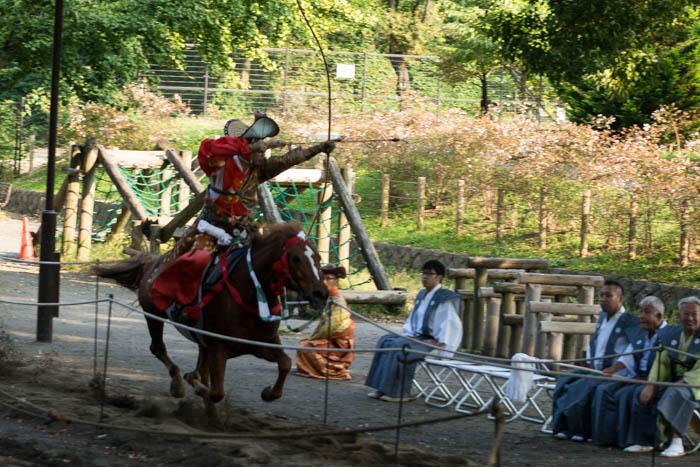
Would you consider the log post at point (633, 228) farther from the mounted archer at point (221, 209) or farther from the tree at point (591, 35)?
the mounted archer at point (221, 209)

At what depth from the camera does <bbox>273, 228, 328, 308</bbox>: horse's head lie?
7211 mm

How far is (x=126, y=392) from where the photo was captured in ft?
29.5

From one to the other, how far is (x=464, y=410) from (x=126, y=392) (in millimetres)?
3074

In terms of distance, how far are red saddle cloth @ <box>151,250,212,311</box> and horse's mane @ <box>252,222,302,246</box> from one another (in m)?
0.76

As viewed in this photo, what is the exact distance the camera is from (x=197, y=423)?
804 centimetres

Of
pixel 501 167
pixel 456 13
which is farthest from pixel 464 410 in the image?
pixel 456 13

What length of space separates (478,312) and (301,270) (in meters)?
5.69

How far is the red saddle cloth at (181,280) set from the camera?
27.3 feet

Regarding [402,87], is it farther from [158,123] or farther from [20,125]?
[20,125]

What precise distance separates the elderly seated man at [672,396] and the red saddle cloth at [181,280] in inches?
143

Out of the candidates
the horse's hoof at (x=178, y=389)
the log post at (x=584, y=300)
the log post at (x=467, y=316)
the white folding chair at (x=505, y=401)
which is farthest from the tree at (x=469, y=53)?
the horse's hoof at (x=178, y=389)

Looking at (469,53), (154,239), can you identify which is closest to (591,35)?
(154,239)

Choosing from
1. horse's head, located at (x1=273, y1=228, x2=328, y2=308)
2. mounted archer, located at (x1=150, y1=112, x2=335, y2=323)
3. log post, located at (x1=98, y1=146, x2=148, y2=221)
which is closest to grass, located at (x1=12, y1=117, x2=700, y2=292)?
log post, located at (x1=98, y1=146, x2=148, y2=221)

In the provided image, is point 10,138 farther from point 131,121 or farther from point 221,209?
point 221,209
